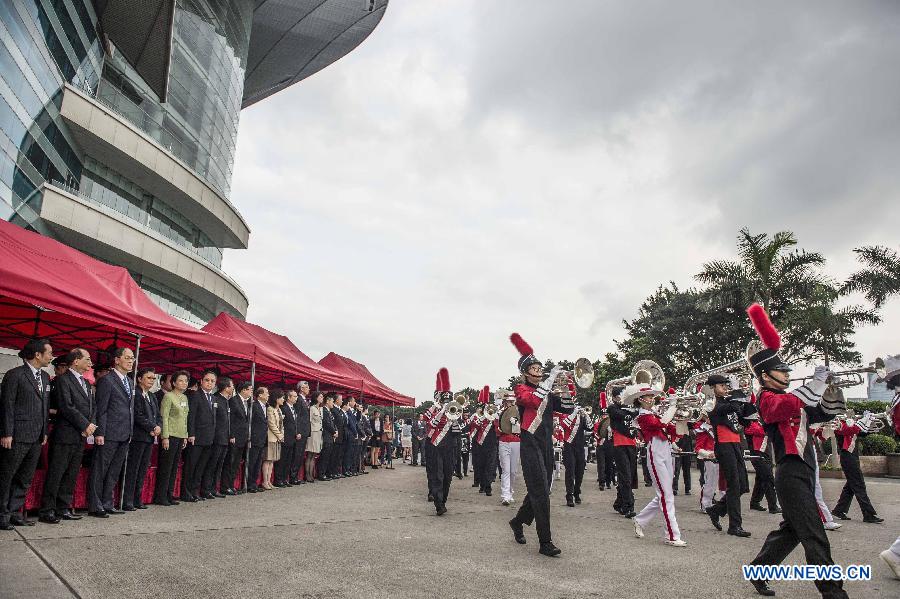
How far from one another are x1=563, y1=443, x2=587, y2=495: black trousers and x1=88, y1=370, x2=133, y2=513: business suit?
724 cm

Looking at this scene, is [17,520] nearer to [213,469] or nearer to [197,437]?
[197,437]

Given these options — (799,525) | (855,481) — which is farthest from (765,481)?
(799,525)

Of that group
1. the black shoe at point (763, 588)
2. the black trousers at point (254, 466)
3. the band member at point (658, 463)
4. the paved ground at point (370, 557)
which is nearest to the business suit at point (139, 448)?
the paved ground at point (370, 557)

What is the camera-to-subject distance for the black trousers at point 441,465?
9438mm

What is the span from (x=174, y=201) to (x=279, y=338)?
22.0 m

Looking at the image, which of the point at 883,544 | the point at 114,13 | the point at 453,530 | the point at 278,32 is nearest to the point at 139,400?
the point at 453,530

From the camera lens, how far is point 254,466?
37.8 feet

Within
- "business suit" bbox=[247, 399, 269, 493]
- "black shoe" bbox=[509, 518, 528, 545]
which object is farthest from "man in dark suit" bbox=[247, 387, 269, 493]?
"black shoe" bbox=[509, 518, 528, 545]

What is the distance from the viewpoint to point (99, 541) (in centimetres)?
571

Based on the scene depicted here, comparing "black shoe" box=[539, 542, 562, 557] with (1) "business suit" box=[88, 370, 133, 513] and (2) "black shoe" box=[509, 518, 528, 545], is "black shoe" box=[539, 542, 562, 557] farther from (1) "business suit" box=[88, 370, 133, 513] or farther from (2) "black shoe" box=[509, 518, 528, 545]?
(1) "business suit" box=[88, 370, 133, 513]

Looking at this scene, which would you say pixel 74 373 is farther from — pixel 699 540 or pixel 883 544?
pixel 883 544

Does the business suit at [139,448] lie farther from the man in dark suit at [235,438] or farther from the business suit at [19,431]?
the man in dark suit at [235,438]

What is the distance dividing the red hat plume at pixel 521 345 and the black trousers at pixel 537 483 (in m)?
0.97

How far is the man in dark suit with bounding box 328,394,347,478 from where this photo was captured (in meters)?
15.5
